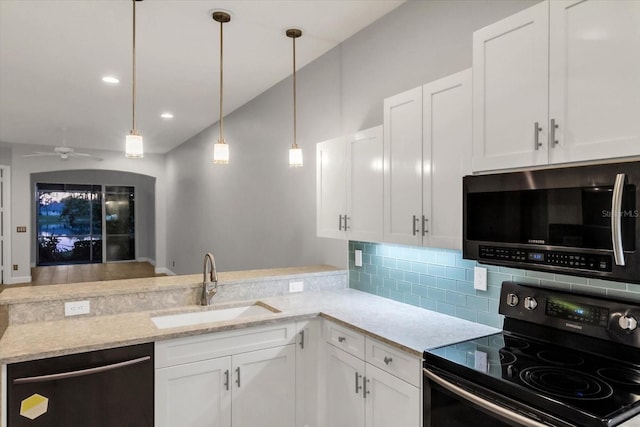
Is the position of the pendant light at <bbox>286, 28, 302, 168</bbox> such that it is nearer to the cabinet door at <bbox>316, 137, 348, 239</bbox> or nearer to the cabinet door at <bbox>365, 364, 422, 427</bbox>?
the cabinet door at <bbox>316, 137, 348, 239</bbox>

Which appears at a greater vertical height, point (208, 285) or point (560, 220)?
point (560, 220)

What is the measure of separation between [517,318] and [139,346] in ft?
6.05

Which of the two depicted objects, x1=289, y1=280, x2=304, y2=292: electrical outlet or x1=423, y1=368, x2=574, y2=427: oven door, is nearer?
x1=423, y1=368, x2=574, y2=427: oven door

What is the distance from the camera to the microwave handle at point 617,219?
125 centimetres

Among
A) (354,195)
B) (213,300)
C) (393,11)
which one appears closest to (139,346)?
(213,300)

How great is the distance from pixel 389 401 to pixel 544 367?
29.2 inches

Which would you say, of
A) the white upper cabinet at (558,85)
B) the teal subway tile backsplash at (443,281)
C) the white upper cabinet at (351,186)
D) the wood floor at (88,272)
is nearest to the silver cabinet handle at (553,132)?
the white upper cabinet at (558,85)

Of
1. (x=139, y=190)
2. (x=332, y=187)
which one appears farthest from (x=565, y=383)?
(x=139, y=190)

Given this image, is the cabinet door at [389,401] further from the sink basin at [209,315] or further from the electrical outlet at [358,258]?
the electrical outlet at [358,258]

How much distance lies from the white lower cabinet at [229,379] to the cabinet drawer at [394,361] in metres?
0.58

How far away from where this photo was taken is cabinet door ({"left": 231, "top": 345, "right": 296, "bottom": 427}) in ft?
7.47

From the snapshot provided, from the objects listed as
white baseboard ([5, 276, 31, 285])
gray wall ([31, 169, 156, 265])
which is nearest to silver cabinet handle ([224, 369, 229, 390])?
white baseboard ([5, 276, 31, 285])

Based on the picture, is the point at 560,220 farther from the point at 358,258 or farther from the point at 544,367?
the point at 358,258

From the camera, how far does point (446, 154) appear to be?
2.01 m
